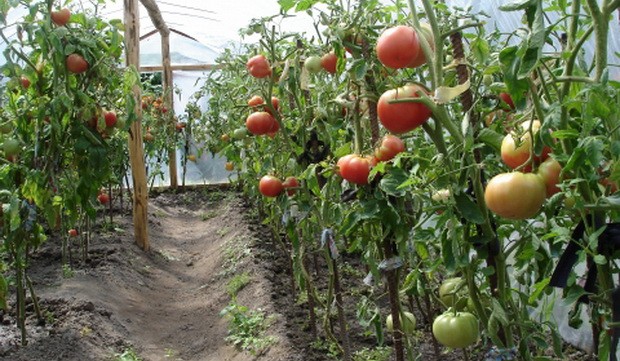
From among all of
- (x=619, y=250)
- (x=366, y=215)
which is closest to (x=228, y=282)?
(x=366, y=215)

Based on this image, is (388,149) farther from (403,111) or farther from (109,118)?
(109,118)

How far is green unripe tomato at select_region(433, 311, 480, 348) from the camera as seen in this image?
1.64m

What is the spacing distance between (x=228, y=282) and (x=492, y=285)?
3.38 meters

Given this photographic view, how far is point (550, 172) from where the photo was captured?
1.14 meters

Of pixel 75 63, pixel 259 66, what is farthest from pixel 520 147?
pixel 75 63

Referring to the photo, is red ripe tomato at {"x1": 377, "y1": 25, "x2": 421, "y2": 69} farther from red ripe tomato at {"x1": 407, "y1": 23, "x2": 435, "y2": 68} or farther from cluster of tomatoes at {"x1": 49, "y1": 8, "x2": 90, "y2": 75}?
cluster of tomatoes at {"x1": 49, "y1": 8, "x2": 90, "y2": 75}

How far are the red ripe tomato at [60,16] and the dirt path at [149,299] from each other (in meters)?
1.53

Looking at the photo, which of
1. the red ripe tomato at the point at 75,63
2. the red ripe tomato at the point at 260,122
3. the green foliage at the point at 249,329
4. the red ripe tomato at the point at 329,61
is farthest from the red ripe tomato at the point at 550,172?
the red ripe tomato at the point at 75,63

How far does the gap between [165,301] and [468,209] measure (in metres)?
3.73

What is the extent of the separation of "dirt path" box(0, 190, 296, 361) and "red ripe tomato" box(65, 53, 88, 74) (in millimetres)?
1314

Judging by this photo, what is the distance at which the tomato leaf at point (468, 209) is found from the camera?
4.56ft

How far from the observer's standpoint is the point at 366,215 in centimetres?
194

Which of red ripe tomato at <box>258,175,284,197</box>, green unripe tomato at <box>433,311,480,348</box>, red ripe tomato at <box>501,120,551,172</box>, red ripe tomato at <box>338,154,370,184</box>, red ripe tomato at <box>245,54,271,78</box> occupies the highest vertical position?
red ripe tomato at <box>245,54,271,78</box>

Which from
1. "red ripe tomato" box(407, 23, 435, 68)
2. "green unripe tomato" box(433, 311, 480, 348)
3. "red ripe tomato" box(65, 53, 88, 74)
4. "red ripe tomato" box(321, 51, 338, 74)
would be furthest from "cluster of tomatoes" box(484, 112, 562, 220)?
"red ripe tomato" box(65, 53, 88, 74)
